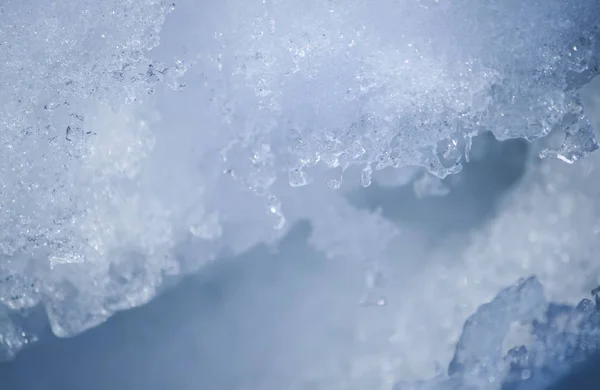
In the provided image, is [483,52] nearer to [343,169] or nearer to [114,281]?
[343,169]

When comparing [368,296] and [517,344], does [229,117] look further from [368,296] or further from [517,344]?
[517,344]

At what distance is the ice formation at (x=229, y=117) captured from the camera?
3.15ft

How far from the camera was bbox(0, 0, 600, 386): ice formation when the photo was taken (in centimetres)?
96

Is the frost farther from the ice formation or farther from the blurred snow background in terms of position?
the ice formation

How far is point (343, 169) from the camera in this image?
1.01 metres

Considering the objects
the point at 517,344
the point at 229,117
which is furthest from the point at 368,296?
the point at 229,117

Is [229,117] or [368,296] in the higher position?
[229,117]

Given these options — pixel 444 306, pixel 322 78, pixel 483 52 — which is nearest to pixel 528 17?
pixel 483 52

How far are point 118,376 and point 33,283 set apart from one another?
0.76 feet

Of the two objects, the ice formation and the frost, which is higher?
the ice formation

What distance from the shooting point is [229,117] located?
1.00 m

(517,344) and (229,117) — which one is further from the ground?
(229,117)

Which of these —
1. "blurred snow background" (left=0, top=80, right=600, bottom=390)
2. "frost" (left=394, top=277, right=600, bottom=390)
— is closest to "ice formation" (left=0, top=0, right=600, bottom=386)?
"blurred snow background" (left=0, top=80, right=600, bottom=390)

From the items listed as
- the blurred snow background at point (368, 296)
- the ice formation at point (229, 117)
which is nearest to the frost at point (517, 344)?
the blurred snow background at point (368, 296)
